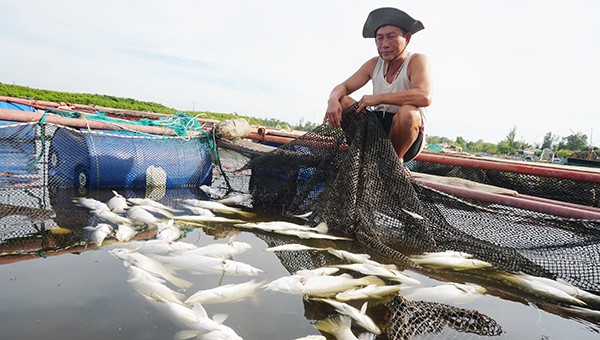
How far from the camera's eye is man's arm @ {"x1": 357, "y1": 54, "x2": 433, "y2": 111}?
3.96 meters

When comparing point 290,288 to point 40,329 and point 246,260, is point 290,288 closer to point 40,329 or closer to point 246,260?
point 246,260

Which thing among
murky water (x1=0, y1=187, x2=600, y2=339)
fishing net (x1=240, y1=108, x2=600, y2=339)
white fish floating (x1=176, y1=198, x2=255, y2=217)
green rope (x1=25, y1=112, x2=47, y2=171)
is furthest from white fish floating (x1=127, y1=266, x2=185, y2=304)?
green rope (x1=25, y1=112, x2=47, y2=171)

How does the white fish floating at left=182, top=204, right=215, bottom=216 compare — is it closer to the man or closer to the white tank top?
the man

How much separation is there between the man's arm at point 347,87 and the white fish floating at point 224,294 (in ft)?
7.76

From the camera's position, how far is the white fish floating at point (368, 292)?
2328mm

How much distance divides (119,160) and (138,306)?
3.71 m

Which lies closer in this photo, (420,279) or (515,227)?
(420,279)

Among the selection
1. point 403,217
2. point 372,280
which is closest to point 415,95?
point 403,217

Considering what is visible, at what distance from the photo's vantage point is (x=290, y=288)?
2.38m

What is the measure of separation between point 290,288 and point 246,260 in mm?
648

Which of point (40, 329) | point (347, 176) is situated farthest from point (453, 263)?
point (40, 329)

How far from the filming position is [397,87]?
14.2ft

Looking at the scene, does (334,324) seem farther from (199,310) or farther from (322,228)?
(322,228)

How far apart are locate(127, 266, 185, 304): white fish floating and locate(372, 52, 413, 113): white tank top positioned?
2978mm
